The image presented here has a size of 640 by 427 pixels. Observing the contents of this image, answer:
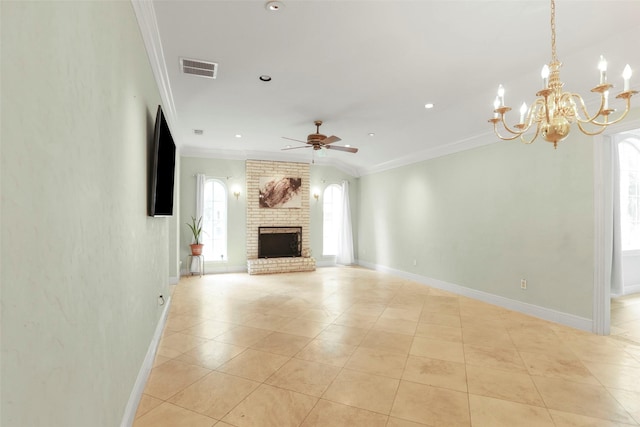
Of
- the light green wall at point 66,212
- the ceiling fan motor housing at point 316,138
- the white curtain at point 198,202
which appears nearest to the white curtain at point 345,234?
the white curtain at point 198,202

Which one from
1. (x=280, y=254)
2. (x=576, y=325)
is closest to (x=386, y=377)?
(x=576, y=325)

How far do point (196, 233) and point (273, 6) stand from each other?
5.70 metres

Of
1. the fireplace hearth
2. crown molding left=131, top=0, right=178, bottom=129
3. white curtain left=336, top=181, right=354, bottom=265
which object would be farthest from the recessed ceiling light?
white curtain left=336, top=181, right=354, bottom=265

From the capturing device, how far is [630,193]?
595 cm

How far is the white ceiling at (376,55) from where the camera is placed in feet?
8.03

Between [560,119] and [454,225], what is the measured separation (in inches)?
150

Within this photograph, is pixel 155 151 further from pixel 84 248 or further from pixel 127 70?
pixel 84 248

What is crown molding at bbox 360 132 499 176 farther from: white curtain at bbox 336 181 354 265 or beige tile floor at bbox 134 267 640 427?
beige tile floor at bbox 134 267 640 427

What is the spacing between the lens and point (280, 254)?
26.4 feet

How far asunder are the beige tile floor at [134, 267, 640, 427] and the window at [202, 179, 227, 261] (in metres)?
2.91

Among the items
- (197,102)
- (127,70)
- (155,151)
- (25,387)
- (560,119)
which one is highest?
(197,102)

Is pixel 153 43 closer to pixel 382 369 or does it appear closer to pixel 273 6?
pixel 273 6

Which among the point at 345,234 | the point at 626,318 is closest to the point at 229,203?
the point at 345,234

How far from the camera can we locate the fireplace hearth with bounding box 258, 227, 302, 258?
7902 millimetres
